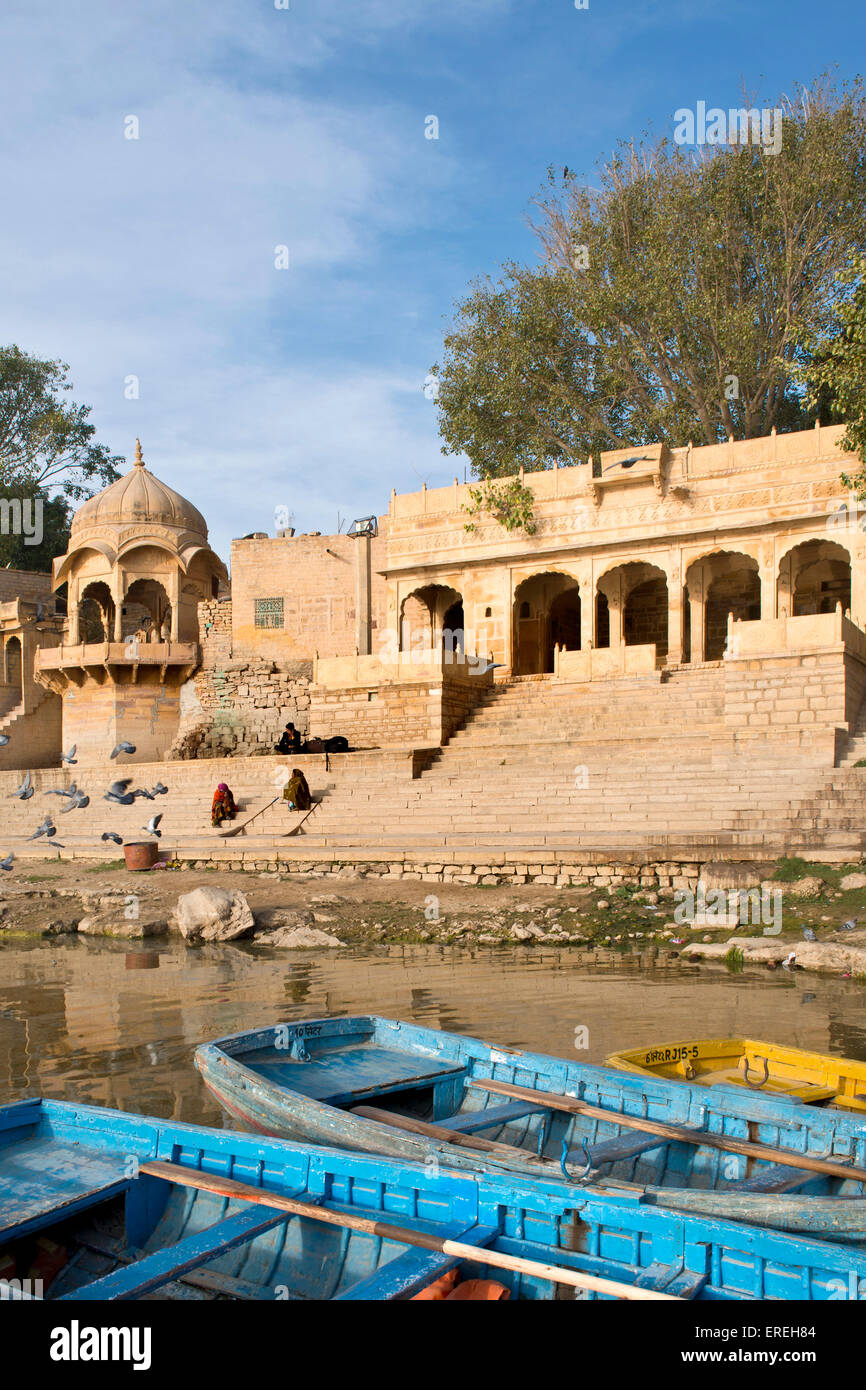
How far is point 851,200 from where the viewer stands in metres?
27.1

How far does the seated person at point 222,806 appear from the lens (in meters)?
20.5

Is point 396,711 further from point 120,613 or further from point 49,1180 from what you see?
point 49,1180

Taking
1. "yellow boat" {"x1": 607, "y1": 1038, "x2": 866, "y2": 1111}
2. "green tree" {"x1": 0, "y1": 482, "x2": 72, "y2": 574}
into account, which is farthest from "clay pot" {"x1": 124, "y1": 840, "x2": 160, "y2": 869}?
"green tree" {"x1": 0, "y1": 482, "x2": 72, "y2": 574}

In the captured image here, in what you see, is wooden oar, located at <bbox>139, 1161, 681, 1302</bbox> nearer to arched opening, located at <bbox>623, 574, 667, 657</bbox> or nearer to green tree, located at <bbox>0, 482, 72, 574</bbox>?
arched opening, located at <bbox>623, 574, 667, 657</bbox>

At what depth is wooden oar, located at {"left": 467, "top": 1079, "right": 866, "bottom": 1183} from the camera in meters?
4.56

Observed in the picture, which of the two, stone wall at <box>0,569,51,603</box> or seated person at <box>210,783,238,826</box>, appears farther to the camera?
stone wall at <box>0,569,51,603</box>

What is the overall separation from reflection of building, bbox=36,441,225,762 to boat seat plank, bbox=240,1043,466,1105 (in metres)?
25.7

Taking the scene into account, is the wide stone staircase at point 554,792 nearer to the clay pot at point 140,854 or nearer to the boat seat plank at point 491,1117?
the clay pot at point 140,854

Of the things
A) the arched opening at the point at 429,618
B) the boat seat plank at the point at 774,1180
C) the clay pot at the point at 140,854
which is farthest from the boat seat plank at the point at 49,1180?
the arched opening at the point at 429,618

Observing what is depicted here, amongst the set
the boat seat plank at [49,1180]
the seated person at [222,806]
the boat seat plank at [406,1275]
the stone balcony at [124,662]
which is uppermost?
the stone balcony at [124,662]

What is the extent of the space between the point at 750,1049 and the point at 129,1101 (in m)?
4.00

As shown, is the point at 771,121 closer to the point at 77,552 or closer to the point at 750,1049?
the point at 77,552

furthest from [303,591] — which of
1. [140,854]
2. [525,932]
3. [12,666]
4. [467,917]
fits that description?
[525,932]

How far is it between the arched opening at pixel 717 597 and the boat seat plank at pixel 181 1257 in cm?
2212
